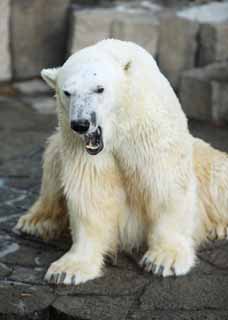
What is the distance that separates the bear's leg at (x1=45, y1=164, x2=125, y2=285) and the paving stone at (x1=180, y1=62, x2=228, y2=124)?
2650 millimetres

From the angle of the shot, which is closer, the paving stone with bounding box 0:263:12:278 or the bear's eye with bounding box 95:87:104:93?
the bear's eye with bounding box 95:87:104:93

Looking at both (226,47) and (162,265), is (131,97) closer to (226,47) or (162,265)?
(162,265)

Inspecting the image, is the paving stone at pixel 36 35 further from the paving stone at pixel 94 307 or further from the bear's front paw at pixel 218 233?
the paving stone at pixel 94 307

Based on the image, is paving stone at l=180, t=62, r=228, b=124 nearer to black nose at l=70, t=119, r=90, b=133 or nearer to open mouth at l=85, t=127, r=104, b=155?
open mouth at l=85, t=127, r=104, b=155

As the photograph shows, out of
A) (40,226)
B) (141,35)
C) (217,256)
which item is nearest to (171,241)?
(217,256)

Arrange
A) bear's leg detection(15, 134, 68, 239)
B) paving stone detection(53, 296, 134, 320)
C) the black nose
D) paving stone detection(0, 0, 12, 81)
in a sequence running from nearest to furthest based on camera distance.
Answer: the black nose
paving stone detection(53, 296, 134, 320)
bear's leg detection(15, 134, 68, 239)
paving stone detection(0, 0, 12, 81)

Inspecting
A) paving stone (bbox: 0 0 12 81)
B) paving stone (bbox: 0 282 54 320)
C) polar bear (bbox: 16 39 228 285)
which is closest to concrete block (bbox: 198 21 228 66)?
paving stone (bbox: 0 0 12 81)

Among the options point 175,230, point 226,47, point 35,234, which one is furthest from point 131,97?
point 226,47

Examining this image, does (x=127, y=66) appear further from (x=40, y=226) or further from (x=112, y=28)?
(x=112, y=28)

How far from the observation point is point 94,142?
3.51 metres

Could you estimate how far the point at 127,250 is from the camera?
13.2ft

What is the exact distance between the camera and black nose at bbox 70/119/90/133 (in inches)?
131

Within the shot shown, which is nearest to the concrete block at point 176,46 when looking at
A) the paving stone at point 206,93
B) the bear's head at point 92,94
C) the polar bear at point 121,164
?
the paving stone at point 206,93

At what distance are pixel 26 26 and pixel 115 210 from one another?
166 inches
